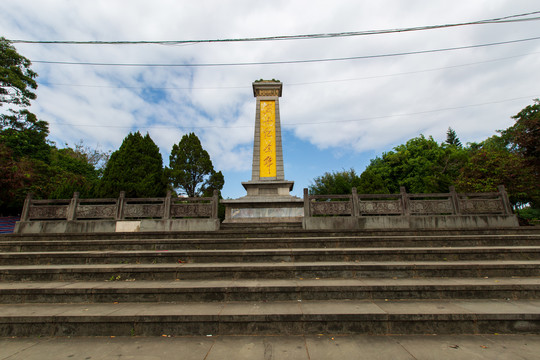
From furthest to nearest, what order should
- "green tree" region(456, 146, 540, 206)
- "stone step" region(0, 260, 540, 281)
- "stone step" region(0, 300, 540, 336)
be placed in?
"green tree" region(456, 146, 540, 206)
"stone step" region(0, 260, 540, 281)
"stone step" region(0, 300, 540, 336)

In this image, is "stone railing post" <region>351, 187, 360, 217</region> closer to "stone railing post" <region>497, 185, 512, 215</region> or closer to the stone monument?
the stone monument

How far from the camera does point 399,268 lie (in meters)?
4.29

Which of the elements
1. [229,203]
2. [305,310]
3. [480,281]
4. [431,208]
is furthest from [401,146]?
[305,310]

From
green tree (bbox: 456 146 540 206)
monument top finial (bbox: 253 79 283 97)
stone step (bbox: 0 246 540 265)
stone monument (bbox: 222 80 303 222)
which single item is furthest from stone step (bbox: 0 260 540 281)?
green tree (bbox: 456 146 540 206)

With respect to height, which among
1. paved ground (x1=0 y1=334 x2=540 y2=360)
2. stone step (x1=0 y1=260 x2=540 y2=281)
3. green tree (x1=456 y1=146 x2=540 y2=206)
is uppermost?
green tree (x1=456 y1=146 x2=540 y2=206)

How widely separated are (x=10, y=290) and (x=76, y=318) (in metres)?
1.77

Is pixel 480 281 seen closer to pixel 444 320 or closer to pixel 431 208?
pixel 444 320

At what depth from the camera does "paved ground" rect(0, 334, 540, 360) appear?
2518mm

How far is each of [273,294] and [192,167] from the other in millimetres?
27440

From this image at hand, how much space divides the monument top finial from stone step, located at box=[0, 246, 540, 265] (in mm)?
10604

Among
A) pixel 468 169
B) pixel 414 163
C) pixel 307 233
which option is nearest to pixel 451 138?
pixel 414 163

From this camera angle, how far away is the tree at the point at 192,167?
28609 mm

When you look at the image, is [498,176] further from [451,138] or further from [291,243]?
[451,138]

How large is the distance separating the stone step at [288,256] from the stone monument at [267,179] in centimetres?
539
